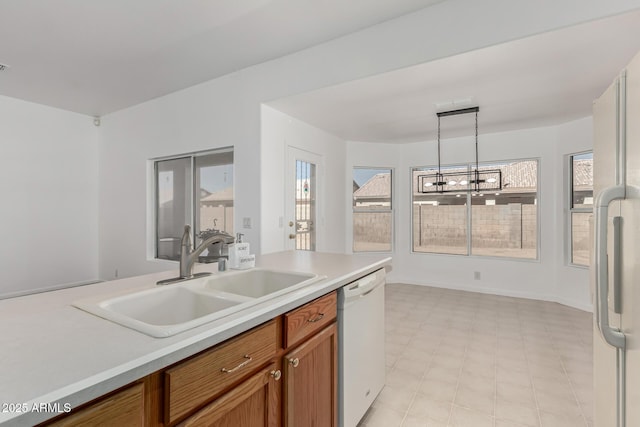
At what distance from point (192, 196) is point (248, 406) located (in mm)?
3532

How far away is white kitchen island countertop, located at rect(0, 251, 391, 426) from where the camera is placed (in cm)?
61

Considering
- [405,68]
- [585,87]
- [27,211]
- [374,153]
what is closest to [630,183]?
[405,68]

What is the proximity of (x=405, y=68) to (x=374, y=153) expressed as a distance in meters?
2.91

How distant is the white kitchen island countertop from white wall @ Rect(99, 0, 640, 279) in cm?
219

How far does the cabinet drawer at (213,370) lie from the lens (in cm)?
83

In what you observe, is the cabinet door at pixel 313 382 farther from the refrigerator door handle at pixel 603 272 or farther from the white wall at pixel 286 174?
the white wall at pixel 286 174

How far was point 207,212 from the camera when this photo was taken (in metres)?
4.04

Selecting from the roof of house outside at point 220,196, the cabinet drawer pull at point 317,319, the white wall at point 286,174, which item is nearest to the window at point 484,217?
the white wall at point 286,174

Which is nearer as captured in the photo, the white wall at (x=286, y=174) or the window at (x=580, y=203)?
the white wall at (x=286, y=174)

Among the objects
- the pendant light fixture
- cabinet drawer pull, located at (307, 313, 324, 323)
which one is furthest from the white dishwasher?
the pendant light fixture

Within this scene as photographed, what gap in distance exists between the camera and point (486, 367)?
2.55 m

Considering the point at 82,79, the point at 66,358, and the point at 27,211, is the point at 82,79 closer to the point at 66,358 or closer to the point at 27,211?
the point at 27,211

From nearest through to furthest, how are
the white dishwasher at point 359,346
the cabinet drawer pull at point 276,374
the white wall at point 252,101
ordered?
1. the cabinet drawer pull at point 276,374
2. the white dishwasher at point 359,346
3. the white wall at point 252,101

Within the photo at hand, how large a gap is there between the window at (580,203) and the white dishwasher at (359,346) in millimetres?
3690
